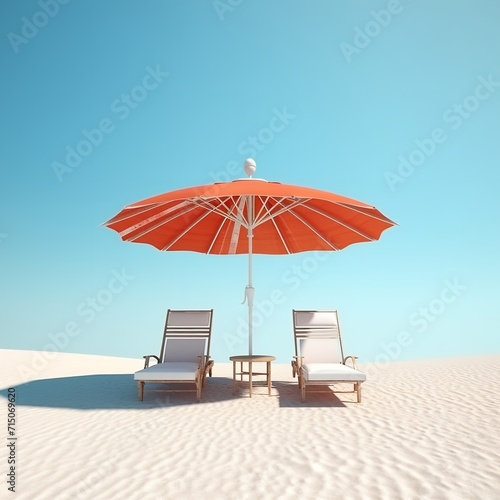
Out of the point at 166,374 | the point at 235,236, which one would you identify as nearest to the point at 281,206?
the point at 235,236

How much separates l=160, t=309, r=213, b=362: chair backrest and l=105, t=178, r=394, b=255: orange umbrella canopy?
1.23 metres

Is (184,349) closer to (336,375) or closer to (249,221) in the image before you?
(249,221)

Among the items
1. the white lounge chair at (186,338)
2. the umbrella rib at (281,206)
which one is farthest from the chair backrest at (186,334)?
the umbrella rib at (281,206)

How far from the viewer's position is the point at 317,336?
6.93 m

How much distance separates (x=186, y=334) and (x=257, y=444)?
11.3ft

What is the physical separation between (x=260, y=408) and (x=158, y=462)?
2.18m

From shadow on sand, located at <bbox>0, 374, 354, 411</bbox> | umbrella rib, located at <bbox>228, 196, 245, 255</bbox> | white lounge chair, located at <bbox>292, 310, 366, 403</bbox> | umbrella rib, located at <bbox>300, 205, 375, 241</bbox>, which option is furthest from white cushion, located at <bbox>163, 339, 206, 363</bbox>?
umbrella rib, located at <bbox>300, 205, 375, 241</bbox>

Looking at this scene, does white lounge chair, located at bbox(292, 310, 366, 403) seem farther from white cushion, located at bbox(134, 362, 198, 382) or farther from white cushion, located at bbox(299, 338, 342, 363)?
white cushion, located at bbox(134, 362, 198, 382)

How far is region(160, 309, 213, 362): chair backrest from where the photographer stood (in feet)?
22.4

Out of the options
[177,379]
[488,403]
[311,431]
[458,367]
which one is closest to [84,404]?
[177,379]

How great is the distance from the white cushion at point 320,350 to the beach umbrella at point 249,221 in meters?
1.00

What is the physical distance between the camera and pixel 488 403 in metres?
5.62

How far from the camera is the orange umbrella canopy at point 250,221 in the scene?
5.47 meters

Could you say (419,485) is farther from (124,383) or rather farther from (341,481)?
(124,383)
